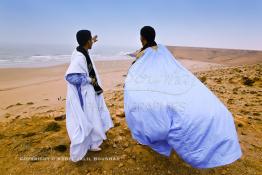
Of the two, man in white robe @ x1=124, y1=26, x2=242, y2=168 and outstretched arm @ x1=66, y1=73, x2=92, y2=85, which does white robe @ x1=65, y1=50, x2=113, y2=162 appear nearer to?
outstretched arm @ x1=66, y1=73, x2=92, y2=85

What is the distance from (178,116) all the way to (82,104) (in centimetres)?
138

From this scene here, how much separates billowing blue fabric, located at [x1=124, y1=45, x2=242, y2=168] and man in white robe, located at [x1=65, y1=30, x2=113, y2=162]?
570 millimetres

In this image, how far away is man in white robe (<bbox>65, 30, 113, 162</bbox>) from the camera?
10.8ft

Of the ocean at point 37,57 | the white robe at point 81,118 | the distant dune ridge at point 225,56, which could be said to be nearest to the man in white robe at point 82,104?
the white robe at point 81,118

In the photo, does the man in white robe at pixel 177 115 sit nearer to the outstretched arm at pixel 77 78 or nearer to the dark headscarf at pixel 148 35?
the dark headscarf at pixel 148 35

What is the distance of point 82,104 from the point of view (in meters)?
3.46

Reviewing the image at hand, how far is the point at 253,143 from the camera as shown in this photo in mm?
4020

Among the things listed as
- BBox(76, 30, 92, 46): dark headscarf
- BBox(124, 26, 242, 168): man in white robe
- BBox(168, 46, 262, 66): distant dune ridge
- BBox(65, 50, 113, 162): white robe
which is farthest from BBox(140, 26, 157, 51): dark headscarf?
BBox(168, 46, 262, 66): distant dune ridge

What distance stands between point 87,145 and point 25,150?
105 cm

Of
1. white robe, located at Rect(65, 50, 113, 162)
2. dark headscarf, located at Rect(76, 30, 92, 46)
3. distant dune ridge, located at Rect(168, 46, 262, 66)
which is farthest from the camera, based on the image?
distant dune ridge, located at Rect(168, 46, 262, 66)

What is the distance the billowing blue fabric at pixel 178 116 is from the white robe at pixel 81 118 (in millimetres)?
575

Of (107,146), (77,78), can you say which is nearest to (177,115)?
(77,78)

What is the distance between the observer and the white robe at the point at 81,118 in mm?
3293

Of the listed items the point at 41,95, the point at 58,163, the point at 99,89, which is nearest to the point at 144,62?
the point at 99,89
